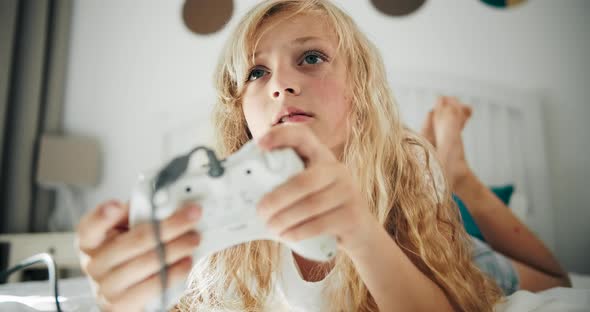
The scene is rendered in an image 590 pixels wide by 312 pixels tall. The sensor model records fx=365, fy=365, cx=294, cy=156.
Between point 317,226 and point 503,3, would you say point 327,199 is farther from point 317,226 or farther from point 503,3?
point 503,3

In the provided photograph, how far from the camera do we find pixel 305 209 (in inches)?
13.2

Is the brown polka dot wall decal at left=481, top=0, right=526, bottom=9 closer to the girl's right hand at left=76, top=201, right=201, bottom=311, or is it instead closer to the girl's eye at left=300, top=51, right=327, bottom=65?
the girl's eye at left=300, top=51, right=327, bottom=65

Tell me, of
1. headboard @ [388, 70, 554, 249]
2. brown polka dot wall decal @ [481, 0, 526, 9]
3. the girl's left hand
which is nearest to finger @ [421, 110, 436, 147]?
headboard @ [388, 70, 554, 249]

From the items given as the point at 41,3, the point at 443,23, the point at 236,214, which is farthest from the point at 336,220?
the point at 41,3

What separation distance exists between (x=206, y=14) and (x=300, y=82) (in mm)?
950

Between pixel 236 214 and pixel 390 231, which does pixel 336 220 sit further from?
pixel 390 231

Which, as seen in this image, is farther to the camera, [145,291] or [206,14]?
[206,14]

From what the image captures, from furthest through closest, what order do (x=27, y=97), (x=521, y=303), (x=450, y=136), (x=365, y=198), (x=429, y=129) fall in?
1. (x=27, y=97)
2. (x=429, y=129)
3. (x=450, y=136)
4. (x=365, y=198)
5. (x=521, y=303)

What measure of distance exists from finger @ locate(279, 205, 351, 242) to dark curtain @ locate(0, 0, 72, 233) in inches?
65.8

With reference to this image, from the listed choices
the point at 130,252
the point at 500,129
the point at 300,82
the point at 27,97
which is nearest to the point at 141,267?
the point at 130,252

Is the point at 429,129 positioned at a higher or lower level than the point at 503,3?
lower

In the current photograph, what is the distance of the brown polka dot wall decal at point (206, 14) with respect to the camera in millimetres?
1258

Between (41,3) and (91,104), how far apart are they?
0.48 metres

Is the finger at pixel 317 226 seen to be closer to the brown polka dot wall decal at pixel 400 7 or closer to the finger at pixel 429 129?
the finger at pixel 429 129
